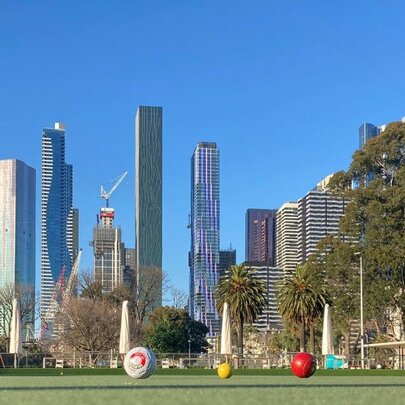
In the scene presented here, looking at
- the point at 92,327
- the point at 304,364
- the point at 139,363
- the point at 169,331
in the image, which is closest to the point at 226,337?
the point at 304,364

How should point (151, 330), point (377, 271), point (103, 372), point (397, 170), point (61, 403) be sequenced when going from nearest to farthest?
1. point (61, 403)
2. point (103, 372)
3. point (377, 271)
4. point (397, 170)
5. point (151, 330)

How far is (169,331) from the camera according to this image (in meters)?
101

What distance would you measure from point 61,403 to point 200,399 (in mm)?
1968

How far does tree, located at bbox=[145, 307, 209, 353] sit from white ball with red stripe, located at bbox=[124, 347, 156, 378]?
249ft

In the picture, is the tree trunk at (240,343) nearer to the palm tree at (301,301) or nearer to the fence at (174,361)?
the fence at (174,361)

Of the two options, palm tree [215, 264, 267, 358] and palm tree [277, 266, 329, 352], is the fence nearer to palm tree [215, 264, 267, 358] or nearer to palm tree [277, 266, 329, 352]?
palm tree [277, 266, 329, 352]

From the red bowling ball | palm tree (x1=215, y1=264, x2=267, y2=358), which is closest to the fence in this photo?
palm tree (x1=215, y1=264, x2=267, y2=358)

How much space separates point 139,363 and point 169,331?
8196 centimetres

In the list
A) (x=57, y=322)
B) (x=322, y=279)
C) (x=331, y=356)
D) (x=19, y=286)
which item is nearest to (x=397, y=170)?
(x=322, y=279)

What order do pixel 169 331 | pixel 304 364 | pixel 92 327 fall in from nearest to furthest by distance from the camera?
pixel 304 364, pixel 92 327, pixel 169 331

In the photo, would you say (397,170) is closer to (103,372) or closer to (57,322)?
(103,372)

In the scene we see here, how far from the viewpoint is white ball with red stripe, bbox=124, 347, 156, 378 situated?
20047mm

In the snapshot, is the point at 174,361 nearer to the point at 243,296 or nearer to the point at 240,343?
the point at 240,343

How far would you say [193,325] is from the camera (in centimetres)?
11469
